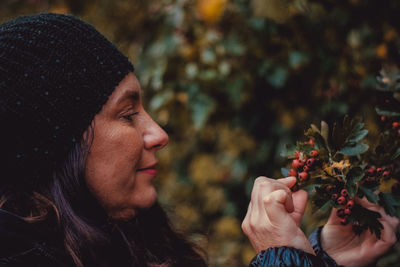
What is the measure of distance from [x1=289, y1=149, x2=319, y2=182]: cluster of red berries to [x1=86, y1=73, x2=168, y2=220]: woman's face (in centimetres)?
47

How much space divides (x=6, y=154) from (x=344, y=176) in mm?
936

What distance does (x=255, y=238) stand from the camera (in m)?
1.04

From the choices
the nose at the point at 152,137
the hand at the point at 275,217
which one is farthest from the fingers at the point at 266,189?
the nose at the point at 152,137

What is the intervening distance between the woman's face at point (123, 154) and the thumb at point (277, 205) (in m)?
0.44

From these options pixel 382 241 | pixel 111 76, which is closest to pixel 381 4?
pixel 382 241

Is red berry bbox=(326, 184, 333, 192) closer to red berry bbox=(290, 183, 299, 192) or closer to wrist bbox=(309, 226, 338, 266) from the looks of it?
red berry bbox=(290, 183, 299, 192)

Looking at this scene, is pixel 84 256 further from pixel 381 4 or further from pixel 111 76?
pixel 381 4

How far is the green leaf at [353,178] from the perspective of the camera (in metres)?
0.92

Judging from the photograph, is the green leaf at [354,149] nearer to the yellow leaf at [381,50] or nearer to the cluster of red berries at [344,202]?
the cluster of red berries at [344,202]

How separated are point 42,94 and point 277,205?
2.37ft

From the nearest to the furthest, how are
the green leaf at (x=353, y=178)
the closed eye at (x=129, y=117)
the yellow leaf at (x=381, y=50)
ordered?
the green leaf at (x=353, y=178) → the closed eye at (x=129, y=117) → the yellow leaf at (x=381, y=50)

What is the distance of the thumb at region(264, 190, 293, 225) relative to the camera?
97 cm

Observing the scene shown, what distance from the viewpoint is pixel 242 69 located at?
209cm

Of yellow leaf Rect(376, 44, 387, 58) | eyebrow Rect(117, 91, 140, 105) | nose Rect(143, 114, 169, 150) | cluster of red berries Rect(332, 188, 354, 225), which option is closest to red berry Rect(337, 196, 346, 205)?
cluster of red berries Rect(332, 188, 354, 225)
